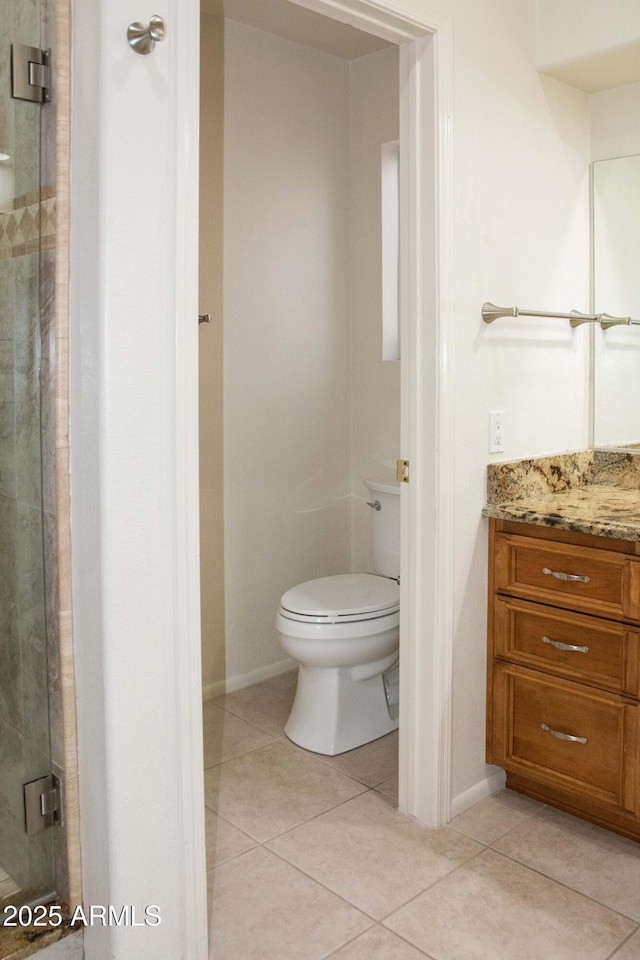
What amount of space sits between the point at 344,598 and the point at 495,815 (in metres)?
0.81

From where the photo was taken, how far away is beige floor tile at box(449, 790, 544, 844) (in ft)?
7.32

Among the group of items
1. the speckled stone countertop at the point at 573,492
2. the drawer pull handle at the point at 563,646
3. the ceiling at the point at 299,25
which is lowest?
the drawer pull handle at the point at 563,646

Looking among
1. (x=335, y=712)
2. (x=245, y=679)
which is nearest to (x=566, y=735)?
(x=335, y=712)

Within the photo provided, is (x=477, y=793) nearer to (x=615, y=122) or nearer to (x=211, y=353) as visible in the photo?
(x=211, y=353)

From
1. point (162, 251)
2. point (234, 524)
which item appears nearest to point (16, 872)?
point (162, 251)

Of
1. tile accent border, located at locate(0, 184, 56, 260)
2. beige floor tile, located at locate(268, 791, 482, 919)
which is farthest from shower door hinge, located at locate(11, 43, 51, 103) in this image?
beige floor tile, located at locate(268, 791, 482, 919)

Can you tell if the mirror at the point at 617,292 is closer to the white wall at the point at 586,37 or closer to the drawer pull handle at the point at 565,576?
the white wall at the point at 586,37

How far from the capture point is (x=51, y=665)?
164cm

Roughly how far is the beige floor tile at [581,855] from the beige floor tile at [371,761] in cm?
46

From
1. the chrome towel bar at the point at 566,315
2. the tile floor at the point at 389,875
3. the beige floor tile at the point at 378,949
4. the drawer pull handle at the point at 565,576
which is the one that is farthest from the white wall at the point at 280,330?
the beige floor tile at the point at 378,949

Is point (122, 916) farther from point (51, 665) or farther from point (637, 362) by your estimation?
point (637, 362)

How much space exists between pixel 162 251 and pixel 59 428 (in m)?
0.39

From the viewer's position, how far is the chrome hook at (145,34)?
1428 millimetres

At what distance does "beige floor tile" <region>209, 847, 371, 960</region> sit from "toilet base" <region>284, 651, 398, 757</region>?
0.64 metres
